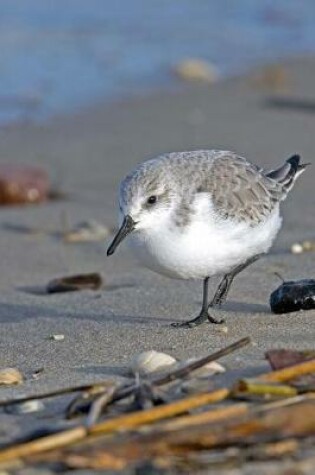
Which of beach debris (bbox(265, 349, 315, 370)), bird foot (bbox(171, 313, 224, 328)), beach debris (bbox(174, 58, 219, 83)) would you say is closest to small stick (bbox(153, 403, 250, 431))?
beach debris (bbox(265, 349, 315, 370))

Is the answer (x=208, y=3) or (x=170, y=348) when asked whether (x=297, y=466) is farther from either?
(x=208, y=3)

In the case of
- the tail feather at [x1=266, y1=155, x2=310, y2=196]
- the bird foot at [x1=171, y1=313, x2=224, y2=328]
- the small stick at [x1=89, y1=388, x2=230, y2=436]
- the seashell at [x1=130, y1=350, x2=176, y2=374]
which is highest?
the small stick at [x1=89, y1=388, x2=230, y2=436]

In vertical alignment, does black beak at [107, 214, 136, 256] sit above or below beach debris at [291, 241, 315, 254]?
above

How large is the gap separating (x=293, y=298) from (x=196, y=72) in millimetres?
6214

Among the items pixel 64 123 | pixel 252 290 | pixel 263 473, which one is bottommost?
pixel 64 123

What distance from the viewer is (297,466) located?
3062 millimetres

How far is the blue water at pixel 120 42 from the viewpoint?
1052 cm

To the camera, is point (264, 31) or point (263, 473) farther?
point (264, 31)

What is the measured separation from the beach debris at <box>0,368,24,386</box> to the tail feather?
165 cm

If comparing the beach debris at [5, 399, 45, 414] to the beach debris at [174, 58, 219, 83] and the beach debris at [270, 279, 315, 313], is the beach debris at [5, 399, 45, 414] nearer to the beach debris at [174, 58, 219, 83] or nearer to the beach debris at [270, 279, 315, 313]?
the beach debris at [270, 279, 315, 313]

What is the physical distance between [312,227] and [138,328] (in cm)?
228

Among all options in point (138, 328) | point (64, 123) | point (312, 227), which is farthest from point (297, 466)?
point (64, 123)

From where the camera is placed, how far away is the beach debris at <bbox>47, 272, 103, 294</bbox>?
5961mm

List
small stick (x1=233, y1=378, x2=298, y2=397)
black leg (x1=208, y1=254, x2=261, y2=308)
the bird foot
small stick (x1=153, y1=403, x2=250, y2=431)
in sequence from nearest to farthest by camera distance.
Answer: small stick (x1=153, y1=403, x2=250, y2=431)
small stick (x1=233, y1=378, x2=298, y2=397)
the bird foot
black leg (x1=208, y1=254, x2=261, y2=308)
